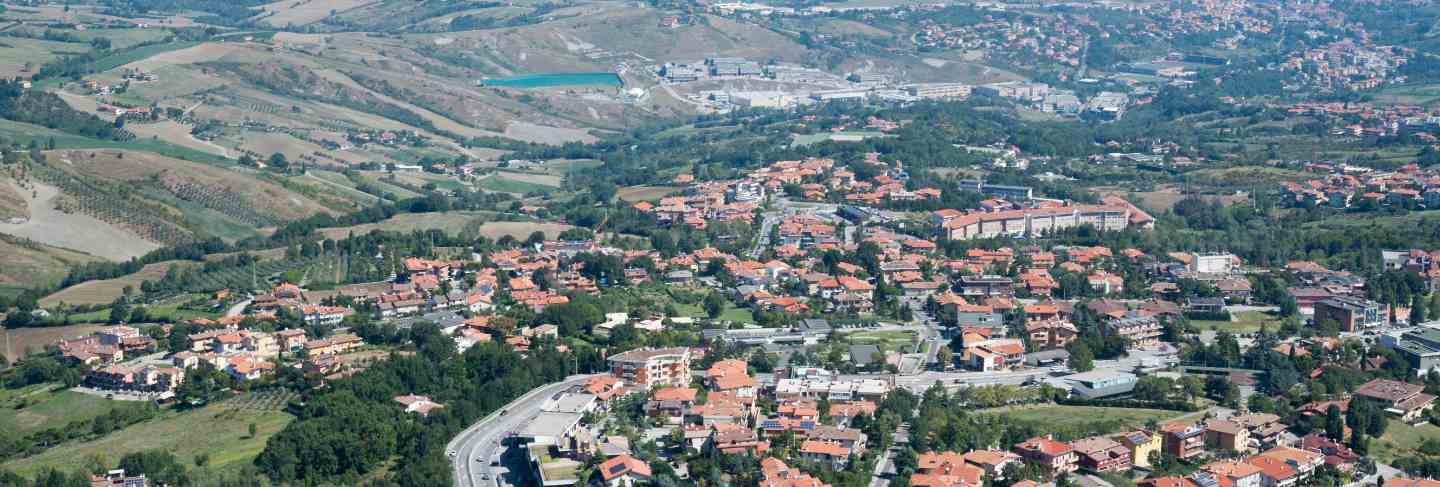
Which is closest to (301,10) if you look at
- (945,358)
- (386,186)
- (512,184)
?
(512,184)

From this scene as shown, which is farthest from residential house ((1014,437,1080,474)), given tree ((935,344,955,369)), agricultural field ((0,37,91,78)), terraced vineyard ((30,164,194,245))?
agricultural field ((0,37,91,78))

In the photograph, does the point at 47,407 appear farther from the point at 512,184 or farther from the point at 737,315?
the point at 512,184

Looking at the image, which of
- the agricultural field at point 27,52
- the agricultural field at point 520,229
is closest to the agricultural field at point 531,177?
the agricultural field at point 520,229

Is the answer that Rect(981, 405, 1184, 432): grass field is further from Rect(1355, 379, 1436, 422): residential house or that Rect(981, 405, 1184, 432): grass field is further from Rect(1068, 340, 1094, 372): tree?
Rect(1355, 379, 1436, 422): residential house

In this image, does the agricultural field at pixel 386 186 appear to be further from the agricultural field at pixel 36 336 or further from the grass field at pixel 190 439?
the grass field at pixel 190 439

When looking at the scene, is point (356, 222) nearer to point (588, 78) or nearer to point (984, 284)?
point (984, 284)

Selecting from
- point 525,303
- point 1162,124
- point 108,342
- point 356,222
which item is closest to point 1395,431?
point 525,303

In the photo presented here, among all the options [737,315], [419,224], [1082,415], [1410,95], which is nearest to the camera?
[1082,415]
